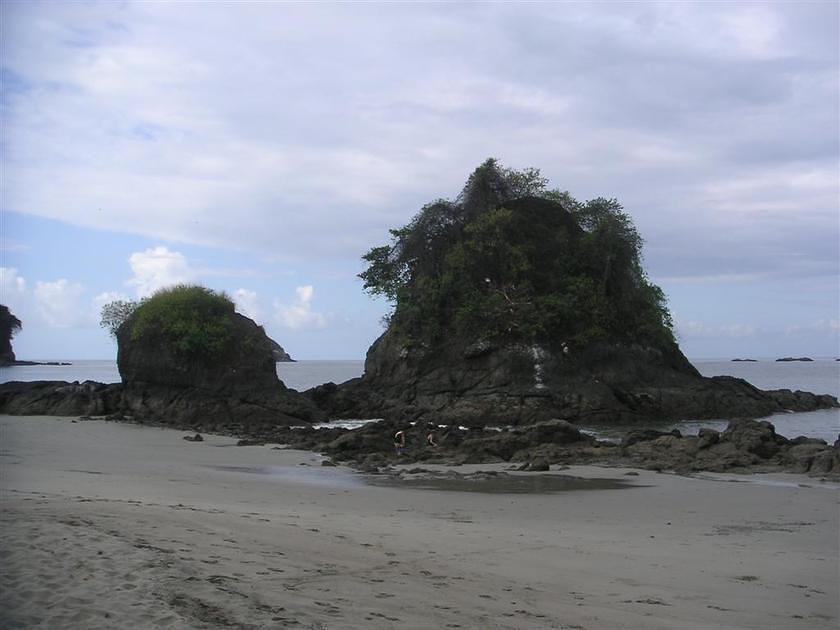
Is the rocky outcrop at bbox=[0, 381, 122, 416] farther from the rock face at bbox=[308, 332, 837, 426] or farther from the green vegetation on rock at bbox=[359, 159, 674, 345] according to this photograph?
the green vegetation on rock at bbox=[359, 159, 674, 345]

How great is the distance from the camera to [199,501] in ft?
37.5

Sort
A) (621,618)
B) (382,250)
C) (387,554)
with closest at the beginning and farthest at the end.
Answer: (621,618) → (387,554) → (382,250)

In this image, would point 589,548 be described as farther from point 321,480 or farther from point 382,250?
point 382,250

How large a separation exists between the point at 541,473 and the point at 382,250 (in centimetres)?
3141

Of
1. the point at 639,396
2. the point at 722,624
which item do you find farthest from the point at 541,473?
the point at 639,396

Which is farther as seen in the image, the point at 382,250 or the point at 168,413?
the point at 382,250

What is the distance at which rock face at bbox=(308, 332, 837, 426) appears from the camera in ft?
119

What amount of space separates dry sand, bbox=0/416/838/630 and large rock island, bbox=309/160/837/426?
22153mm

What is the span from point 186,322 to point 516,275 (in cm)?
1761

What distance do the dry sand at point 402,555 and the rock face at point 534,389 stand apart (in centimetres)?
2148

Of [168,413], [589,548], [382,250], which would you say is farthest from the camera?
[382,250]

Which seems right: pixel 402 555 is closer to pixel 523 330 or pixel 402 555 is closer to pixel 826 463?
pixel 826 463

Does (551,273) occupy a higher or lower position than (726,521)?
higher

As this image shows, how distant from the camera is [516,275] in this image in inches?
1635
